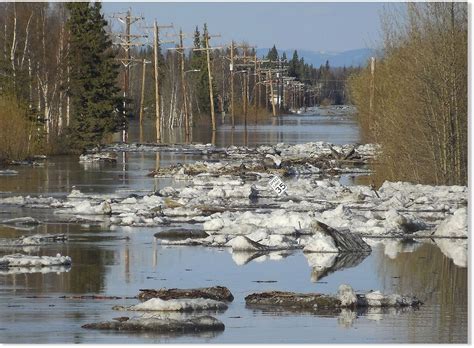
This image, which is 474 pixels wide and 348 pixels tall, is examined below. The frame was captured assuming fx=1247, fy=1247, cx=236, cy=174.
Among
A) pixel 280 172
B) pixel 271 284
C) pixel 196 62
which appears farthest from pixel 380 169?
pixel 196 62

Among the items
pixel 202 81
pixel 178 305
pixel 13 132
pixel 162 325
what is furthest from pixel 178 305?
pixel 202 81

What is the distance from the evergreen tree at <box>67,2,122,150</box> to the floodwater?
34611 mm

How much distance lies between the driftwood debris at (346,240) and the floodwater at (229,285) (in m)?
0.32

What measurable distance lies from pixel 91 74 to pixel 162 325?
1817 inches

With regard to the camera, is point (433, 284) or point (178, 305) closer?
point (178, 305)

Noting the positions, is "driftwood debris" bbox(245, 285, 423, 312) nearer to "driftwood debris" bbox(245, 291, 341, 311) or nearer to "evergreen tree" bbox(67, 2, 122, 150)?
"driftwood debris" bbox(245, 291, 341, 311)

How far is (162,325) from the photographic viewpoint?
38.2 feet

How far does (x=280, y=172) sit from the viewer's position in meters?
38.9

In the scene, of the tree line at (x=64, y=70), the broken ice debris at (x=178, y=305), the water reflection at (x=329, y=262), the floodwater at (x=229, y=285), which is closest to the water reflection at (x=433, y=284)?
the floodwater at (x=229, y=285)

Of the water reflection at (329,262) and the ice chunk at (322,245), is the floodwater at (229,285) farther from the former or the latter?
the ice chunk at (322,245)

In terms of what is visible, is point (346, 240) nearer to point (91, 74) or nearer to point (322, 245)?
point (322, 245)

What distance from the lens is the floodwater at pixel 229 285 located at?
1146 centimetres

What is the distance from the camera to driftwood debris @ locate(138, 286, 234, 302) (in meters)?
13.8

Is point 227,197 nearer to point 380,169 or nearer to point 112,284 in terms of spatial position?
point 380,169
